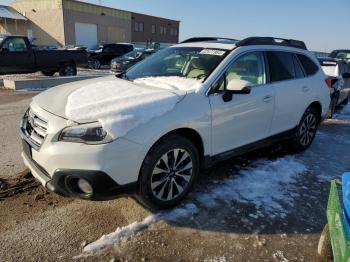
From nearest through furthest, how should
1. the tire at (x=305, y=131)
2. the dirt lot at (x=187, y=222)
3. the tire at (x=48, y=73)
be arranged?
the dirt lot at (x=187, y=222) < the tire at (x=305, y=131) < the tire at (x=48, y=73)

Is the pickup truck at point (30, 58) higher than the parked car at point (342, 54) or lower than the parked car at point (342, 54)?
lower

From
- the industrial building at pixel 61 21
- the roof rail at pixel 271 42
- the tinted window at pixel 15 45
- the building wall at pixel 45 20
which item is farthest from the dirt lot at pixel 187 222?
the building wall at pixel 45 20

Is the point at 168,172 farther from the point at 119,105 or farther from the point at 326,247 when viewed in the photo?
the point at 326,247

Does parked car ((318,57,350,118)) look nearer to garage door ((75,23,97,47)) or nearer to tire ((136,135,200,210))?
tire ((136,135,200,210))

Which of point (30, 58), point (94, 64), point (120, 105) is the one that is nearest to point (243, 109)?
point (120, 105)

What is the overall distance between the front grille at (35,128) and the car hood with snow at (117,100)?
0.13 metres

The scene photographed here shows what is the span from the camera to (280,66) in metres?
4.86

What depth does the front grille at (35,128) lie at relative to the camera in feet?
10.4

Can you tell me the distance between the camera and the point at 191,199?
391 centimetres

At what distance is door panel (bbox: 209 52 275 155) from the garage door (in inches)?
1551

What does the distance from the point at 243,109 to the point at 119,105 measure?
1.61 meters

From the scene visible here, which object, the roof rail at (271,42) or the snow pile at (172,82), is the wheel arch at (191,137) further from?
the roof rail at (271,42)

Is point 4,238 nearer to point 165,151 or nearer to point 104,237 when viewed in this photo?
point 104,237

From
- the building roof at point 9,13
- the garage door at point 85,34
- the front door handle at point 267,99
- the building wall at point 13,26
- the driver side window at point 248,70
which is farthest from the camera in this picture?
the garage door at point 85,34
